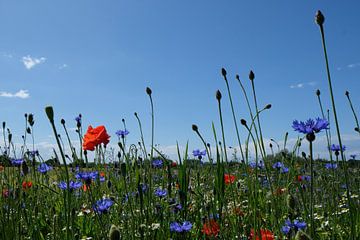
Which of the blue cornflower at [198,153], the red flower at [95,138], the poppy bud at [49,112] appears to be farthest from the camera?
the blue cornflower at [198,153]

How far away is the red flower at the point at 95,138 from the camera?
2.51m

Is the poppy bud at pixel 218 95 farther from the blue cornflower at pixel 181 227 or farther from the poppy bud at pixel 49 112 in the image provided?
the poppy bud at pixel 49 112

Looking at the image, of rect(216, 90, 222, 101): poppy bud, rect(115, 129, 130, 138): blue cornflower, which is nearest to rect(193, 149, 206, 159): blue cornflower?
rect(115, 129, 130, 138): blue cornflower

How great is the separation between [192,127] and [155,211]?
965 mm

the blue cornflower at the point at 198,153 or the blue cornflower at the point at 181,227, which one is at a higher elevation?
the blue cornflower at the point at 198,153

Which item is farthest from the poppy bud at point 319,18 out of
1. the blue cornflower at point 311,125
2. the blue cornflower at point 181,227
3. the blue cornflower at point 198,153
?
the blue cornflower at point 198,153

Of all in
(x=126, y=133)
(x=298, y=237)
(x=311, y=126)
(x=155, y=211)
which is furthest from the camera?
(x=126, y=133)

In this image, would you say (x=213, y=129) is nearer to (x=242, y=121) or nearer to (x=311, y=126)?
(x=242, y=121)

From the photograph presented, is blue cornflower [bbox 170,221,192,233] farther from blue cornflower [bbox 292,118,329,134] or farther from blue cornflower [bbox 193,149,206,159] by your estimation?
blue cornflower [bbox 193,149,206,159]

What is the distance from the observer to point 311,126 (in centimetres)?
171

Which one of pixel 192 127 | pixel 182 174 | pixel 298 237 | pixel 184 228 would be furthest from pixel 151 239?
pixel 298 237

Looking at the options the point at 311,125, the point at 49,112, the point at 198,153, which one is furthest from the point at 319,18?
the point at 198,153

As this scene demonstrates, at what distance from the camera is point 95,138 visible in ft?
8.24

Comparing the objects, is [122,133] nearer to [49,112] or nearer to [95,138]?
[95,138]
